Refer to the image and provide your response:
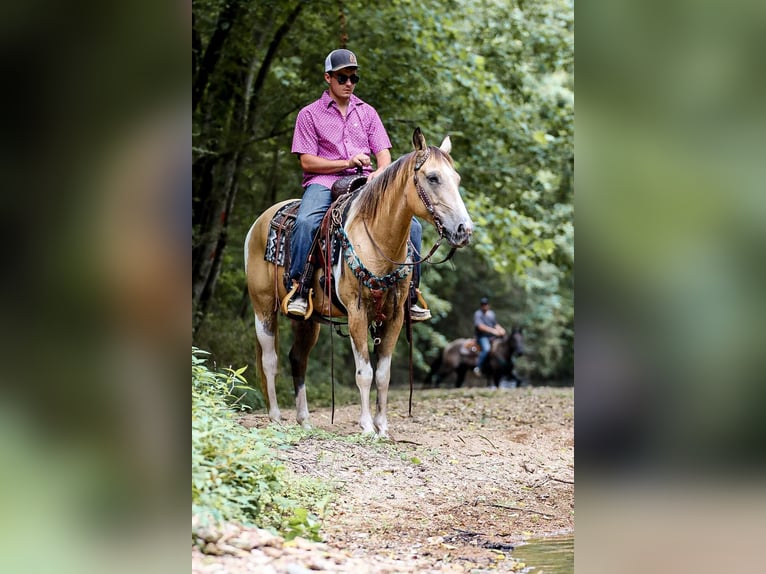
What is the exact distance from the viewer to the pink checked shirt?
8.52 metres

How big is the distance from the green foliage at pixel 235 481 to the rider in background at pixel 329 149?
2.56 metres

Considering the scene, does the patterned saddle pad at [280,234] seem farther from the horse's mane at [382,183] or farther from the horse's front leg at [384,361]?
the horse's front leg at [384,361]

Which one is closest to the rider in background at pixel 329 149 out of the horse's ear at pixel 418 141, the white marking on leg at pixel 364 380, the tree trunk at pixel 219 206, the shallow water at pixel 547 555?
the white marking on leg at pixel 364 380

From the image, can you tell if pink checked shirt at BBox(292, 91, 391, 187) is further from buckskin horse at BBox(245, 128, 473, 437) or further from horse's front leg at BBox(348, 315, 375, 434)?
horse's front leg at BBox(348, 315, 375, 434)

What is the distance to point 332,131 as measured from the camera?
27.9ft

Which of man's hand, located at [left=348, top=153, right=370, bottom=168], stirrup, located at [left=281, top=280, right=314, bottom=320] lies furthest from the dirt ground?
man's hand, located at [left=348, top=153, right=370, bottom=168]

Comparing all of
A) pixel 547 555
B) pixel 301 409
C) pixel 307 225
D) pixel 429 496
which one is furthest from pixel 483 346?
pixel 547 555

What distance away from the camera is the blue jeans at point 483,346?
21.3m

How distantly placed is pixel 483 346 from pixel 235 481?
1679 cm

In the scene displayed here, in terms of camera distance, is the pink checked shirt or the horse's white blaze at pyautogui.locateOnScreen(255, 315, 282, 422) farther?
the horse's white blaze at pyautogui.locateOnScreen(255, 315, 282, 422)
